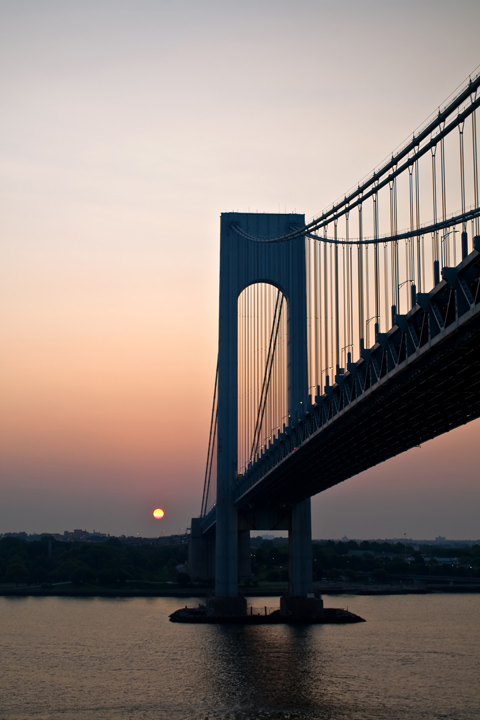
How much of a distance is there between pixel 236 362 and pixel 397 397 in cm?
2391

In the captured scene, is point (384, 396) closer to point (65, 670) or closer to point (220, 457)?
point (65, 670)

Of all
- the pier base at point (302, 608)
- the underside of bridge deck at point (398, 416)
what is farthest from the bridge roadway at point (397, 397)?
the pier base at point (302, 608)

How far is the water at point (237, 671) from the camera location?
2406 cm

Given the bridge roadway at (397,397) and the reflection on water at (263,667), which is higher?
the bridge roadway at (397,397)

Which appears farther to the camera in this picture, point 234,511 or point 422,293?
point 234,511

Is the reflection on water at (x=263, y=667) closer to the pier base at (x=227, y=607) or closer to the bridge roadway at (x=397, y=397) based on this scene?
the pier base at (x=227, y=607)

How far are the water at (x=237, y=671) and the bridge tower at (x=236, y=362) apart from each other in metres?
3.22

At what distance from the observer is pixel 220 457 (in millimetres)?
44875

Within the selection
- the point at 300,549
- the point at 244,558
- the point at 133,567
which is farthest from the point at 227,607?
the point at 133,567

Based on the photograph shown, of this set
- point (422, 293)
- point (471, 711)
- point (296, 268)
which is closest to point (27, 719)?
point (471, 711)

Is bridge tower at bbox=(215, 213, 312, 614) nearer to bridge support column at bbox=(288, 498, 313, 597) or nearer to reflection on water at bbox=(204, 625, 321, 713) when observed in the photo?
bridge support column at bbox=(288, 498, 313, 597)

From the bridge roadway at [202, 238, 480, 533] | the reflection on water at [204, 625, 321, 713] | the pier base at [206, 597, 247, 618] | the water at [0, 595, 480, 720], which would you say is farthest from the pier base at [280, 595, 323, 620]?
the bridge roadway at [202, 238, 480, 533]

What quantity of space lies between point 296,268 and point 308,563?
530 inches

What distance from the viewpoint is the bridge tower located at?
4403 cm
